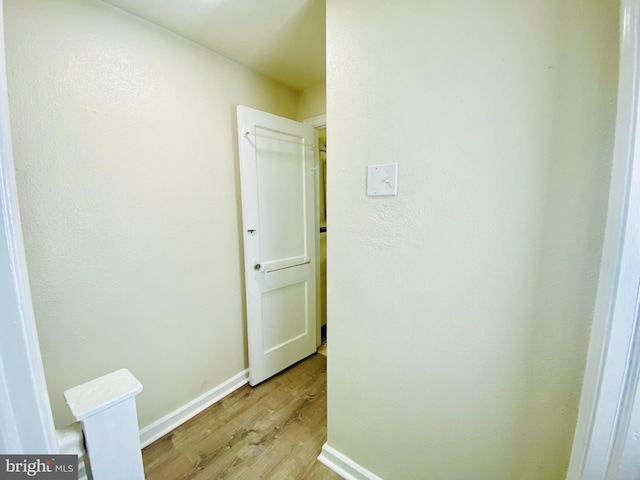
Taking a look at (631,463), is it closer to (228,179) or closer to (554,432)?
Result: (554,432)

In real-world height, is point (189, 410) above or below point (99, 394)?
below

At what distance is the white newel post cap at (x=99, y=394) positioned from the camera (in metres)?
0.49

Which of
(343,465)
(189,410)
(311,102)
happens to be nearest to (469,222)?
(343,465)

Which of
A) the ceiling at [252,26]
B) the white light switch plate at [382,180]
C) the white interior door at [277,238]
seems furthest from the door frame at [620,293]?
the white interior door at [277,238]

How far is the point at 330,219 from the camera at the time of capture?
118 centimetres

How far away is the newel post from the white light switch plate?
3.09ft

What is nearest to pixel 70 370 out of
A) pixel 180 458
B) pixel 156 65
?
pixel 180 458

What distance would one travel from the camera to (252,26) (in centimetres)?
139

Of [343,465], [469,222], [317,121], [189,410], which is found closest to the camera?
[469,222]

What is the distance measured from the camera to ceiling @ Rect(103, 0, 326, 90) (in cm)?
124

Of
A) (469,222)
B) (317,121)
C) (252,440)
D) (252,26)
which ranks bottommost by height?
(252,440)

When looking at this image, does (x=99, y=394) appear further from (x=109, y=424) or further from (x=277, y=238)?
(x=277, y=238)

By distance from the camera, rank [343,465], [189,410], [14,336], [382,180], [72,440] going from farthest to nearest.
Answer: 1. [189,410]
2. [343,465]
3. [382,180]
4. [72,440]
5. [14,336]

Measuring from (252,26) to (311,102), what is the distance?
83cm
